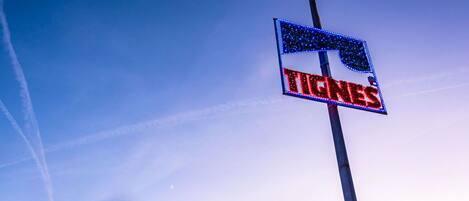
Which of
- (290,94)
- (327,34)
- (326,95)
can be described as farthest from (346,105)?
(327,34)

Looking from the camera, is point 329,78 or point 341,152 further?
point 329,78

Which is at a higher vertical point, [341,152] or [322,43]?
[322,43]

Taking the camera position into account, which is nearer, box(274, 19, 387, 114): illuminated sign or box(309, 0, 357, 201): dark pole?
box(309, 0, 357, 201): dark pole

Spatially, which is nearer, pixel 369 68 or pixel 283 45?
pixel 283 45

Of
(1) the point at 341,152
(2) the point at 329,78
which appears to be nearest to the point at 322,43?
(2) the point at 329,78

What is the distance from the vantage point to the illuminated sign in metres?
10.9

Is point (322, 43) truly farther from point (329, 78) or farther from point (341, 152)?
point (341, 152)

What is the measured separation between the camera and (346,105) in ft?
36.3

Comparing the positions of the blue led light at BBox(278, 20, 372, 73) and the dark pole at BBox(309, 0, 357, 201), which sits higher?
the blue led light at BBox(278, 20, 372, 73)

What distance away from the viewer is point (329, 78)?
36.2ft

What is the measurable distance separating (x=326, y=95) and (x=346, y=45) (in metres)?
2.70

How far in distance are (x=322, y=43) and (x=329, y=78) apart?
1272 millimetres

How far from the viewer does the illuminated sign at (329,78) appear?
35.8 feet

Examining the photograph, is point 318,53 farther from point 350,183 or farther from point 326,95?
point 350,183
